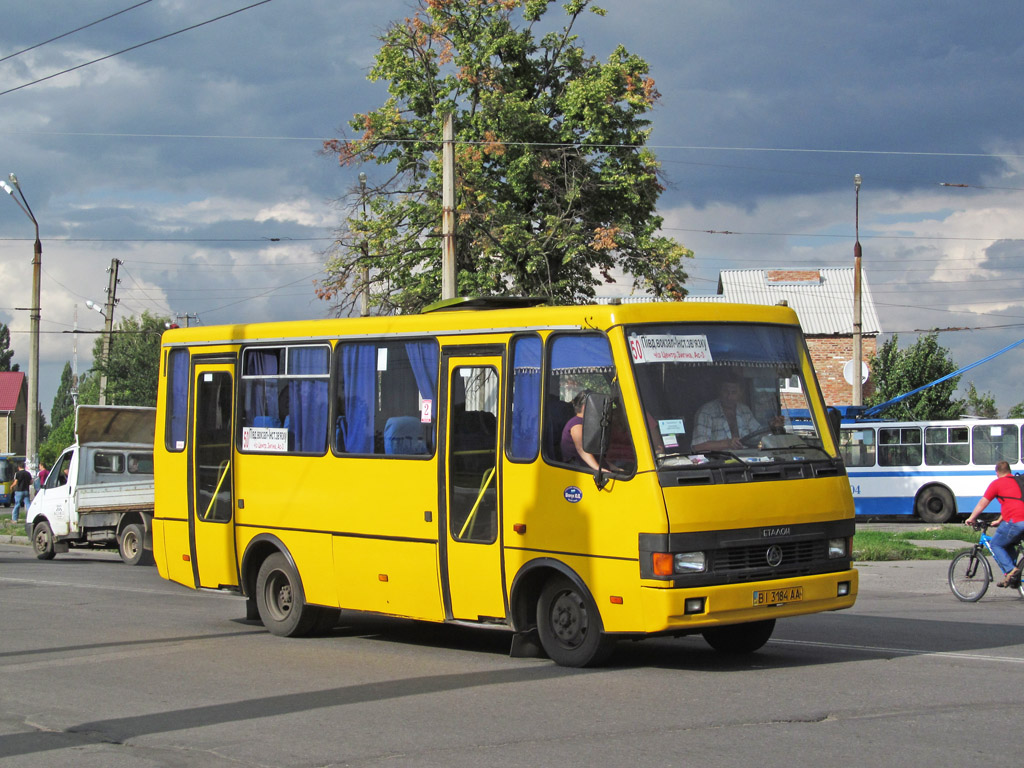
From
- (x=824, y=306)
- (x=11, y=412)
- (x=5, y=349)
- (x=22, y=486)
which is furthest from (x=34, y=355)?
(x=5, y=349)

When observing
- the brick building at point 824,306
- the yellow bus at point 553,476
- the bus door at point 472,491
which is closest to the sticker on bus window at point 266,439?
the yellow bus at point 553,476

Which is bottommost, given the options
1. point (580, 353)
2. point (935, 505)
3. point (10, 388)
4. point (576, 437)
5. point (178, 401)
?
point (935, 505)

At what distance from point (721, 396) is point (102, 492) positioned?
54.7ft

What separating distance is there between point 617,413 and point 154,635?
19.5 ft

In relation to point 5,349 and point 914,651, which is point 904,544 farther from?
point 5,349

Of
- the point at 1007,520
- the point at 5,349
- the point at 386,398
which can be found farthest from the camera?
the point at 5,349

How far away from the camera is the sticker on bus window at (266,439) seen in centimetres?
1210

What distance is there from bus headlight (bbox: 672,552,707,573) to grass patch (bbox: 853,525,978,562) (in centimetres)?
1157

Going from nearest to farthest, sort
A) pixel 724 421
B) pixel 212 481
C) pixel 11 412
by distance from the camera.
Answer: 1. pixel 724 421
2. pixel 212 481
3. pixel 11 412

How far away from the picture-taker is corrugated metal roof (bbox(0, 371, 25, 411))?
96.6 metres

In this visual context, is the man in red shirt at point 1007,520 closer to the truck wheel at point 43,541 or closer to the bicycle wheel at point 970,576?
the bicycle wheel at point 970,576

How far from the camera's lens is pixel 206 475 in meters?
12.9

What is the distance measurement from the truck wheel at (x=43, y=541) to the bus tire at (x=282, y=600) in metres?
13.3

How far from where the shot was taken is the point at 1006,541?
588 inches
